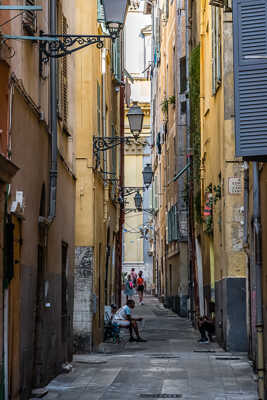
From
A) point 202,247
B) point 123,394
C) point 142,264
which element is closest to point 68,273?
point 123,394

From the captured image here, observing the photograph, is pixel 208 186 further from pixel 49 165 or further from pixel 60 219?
pixel 49 165

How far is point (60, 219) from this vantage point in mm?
14336

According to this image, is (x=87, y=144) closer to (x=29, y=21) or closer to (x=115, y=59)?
(x=29, y=21)

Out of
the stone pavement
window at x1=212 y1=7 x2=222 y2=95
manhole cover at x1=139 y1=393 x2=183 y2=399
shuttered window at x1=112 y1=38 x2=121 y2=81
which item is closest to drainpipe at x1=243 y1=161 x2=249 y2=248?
the stone pavement

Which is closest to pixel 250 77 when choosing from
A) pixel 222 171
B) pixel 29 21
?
pixel 29 21

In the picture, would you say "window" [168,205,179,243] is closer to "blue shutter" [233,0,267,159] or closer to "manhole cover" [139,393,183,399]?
"manhole cover" [139,393,183,399]

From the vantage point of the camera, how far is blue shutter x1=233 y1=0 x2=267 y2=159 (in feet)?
31.4

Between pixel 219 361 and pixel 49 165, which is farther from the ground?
pixel 49 165

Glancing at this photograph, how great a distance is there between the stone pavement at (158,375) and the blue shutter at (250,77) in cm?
368

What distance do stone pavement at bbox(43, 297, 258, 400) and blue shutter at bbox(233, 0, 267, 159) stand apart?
368 cm

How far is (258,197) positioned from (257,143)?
8.03 feet

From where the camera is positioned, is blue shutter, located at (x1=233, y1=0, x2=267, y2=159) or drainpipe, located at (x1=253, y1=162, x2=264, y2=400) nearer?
blue shutter, located at (x1=233, y1=0, x2=267, y2=159)

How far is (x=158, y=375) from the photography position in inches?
546

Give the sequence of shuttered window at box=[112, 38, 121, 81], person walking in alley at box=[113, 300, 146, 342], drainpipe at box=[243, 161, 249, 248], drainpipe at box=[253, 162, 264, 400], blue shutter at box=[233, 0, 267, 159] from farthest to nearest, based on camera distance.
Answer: shuttered window at box=[112, 38, 121, 81] < person walking in alley at box=[113, 300, 146, 342] < drainpipe at box=[243, 161, 249, 248] < drainpipe at box=[253, 162, 264, 400] < blue shutter at box=[233, 0, 267, 159]
